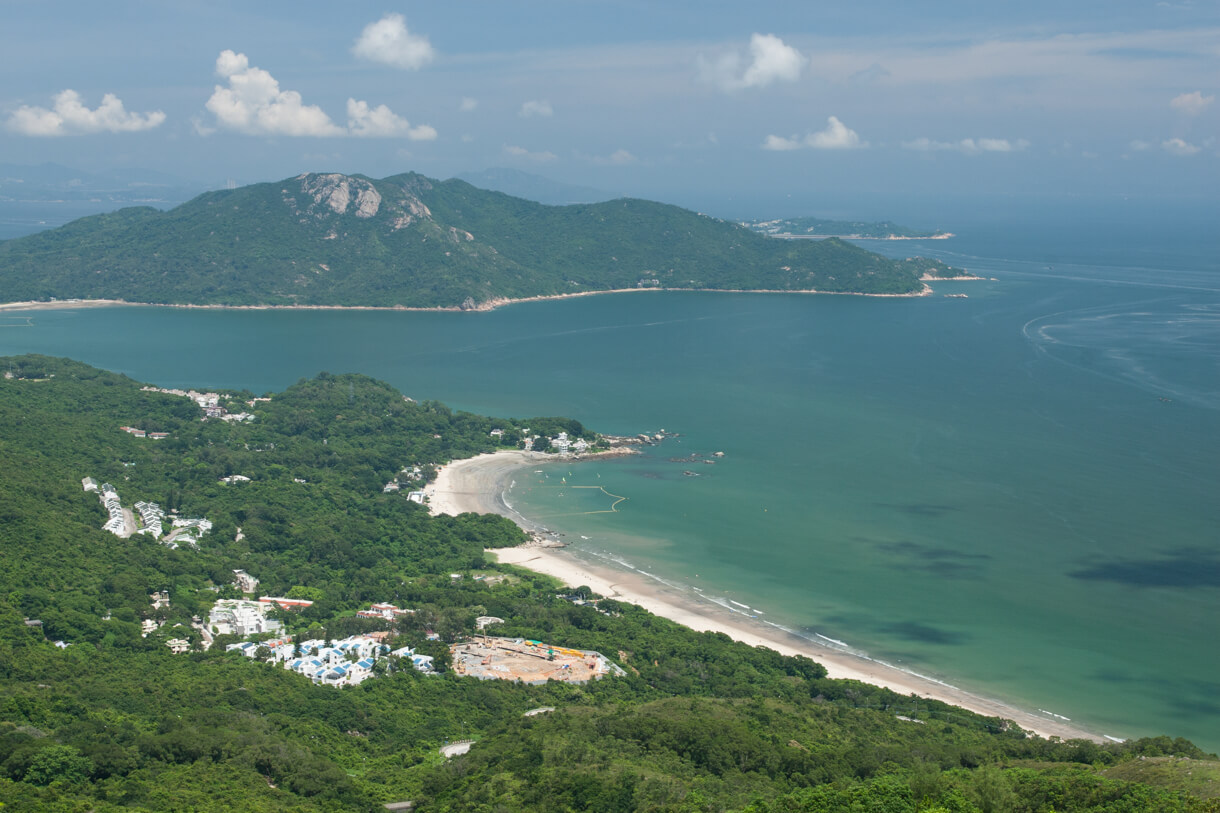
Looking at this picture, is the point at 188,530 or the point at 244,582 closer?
the point at 244,582

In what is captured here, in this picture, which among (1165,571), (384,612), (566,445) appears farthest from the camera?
(566,445)

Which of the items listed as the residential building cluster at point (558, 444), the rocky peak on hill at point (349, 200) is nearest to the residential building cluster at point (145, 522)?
the residential building cluster at point (558, 444)

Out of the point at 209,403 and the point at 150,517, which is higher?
the point at 209,403

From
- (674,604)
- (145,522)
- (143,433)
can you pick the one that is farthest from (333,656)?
(143,433)

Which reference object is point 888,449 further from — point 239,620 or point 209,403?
point 209,403

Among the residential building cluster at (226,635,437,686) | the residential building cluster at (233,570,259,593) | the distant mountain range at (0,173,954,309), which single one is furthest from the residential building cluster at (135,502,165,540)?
the distant mountain range at (0,173,954,309)

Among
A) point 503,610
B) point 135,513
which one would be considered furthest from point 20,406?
point 503,610

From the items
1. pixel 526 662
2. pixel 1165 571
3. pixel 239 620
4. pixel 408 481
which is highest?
pixel 408 481

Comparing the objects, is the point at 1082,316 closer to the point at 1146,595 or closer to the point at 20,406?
the point at 1146,595
